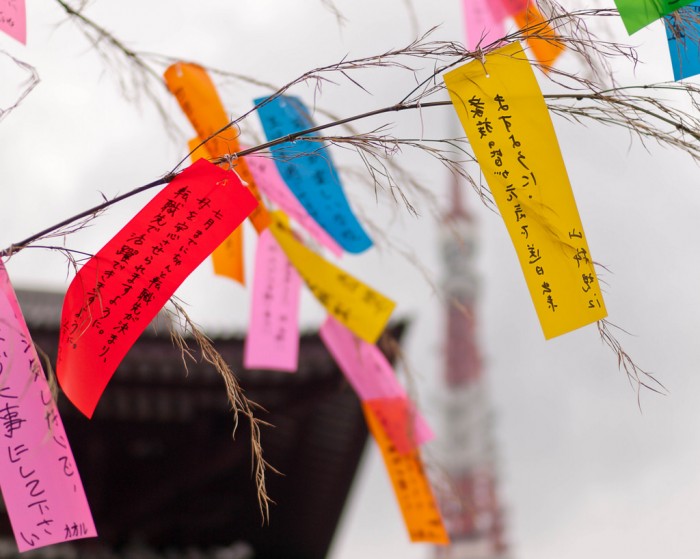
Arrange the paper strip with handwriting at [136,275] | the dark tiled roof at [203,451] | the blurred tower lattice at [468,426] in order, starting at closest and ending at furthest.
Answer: the paper strip with handwriting at [136,275] < the dark tiled roof at [203,451] < the blurred tower lattice at [468,426]

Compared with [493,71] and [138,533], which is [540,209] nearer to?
[493,71]

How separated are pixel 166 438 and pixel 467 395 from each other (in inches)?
1097

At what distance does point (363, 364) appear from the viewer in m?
1.98

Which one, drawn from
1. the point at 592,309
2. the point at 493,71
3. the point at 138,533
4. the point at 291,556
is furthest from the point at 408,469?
the point at 291,556

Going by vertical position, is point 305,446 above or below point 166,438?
below

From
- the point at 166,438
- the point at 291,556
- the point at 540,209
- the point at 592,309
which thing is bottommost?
the point at 291,556

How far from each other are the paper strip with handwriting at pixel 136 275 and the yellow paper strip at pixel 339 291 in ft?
2.42

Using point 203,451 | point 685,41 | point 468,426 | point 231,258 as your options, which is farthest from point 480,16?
point 468,426

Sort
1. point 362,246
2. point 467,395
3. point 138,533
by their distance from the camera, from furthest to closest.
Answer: point 467,395 < point 138,533 < point 362,246

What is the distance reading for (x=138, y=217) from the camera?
1.12 m

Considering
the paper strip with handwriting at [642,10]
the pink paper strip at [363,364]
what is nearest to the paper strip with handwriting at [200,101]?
the pink paper strip at [363,364]

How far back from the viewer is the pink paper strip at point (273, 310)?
1.92 metres

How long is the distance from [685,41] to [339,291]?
2.86 ft

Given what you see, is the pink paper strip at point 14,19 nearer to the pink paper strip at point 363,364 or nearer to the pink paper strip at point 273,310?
the pink paper strip at point 273,310
